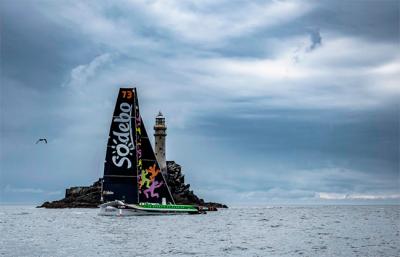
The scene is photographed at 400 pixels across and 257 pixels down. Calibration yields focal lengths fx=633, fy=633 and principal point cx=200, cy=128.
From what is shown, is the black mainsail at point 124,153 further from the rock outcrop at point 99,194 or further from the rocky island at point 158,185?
the rock outcrop at point 99,194

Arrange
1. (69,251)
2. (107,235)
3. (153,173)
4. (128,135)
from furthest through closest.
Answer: (153,173), (128,135), (107,235), (69,251)

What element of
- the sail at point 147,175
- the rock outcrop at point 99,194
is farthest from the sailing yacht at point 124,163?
the rock outcrop at point 99,194

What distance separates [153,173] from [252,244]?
37515 mm

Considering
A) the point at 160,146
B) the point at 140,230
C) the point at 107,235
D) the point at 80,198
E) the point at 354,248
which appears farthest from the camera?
the point at 80,198

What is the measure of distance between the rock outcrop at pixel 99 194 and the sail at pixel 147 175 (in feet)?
166

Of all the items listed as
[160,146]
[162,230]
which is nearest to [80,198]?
[160,146]

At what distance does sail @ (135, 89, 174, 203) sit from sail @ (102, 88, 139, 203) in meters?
1.87

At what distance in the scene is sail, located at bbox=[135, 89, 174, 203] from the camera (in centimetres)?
7712

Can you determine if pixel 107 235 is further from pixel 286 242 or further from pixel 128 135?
pixel 128 135

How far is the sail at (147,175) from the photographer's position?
77.1 meters

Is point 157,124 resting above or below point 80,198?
above

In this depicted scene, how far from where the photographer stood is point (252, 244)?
43.1 meters

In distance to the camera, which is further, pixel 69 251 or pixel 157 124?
pixel 157 124

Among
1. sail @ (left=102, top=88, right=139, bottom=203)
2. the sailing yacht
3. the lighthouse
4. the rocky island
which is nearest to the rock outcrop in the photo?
the rocky island
